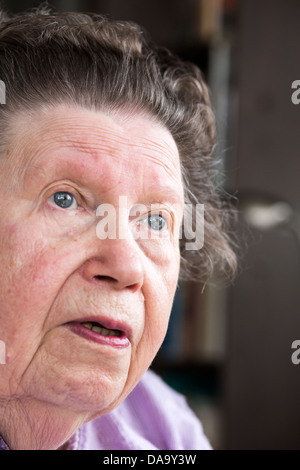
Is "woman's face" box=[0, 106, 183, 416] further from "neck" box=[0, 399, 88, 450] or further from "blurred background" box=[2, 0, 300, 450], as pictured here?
"blurred background" box=[2, 0, 300, 450]

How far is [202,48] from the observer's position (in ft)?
6.79

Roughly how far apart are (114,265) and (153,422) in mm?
479

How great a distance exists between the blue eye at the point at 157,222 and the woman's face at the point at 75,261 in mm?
10

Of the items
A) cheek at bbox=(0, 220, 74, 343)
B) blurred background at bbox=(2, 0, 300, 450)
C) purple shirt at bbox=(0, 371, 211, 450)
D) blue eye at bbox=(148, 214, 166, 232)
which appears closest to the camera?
cheek at bbox=(0, 220, 74, 343)

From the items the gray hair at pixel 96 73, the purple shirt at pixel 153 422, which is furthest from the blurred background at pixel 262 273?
the gray hair at pixel 96 73

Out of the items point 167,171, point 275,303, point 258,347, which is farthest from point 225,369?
point 167,171

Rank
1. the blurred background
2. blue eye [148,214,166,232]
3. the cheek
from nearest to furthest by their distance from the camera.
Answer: the cheek → blue eye [148,214,166,232] → the blurred background

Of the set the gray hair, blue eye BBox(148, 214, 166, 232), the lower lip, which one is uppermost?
the gray hair

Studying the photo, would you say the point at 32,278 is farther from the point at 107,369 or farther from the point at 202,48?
the point at 202,48

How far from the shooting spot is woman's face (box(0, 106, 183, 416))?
67cm

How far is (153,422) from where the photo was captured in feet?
3.49

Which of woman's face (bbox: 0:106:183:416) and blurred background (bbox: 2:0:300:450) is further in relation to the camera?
blurred background (bbox: 2:0:300:450)

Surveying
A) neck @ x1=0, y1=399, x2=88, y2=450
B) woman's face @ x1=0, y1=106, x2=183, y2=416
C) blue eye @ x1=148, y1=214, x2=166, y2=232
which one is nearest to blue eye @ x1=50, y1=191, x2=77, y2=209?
woman's face @ x1=0, y1=106, x2=183, y2=416

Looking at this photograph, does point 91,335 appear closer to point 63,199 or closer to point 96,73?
point 63,199
